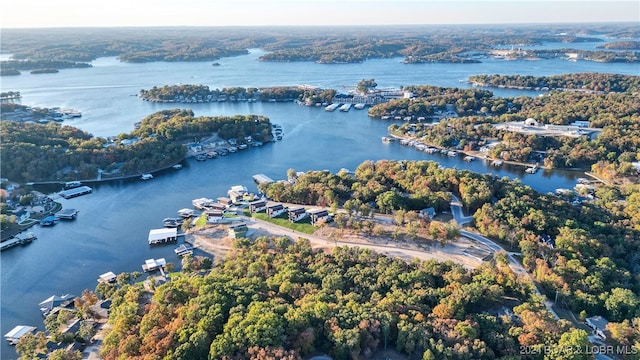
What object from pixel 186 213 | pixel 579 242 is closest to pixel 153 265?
pixel 186 213

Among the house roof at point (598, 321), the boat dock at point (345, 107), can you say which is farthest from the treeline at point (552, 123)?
the house roof at point (598, 321)

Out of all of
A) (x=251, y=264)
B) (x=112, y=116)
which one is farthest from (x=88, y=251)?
(x=112, y=116)

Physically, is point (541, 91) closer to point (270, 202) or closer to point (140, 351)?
point (270, 202)

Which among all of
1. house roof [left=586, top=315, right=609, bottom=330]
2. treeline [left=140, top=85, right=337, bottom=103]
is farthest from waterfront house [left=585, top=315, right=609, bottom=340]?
treeline [left=140, top=85, right=337, bottom=103]

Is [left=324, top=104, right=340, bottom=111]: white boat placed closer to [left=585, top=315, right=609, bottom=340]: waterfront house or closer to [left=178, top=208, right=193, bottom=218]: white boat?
[left=178, top=208, right=193, bottom=218]: white boat

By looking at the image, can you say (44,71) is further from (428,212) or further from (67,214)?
(428,212)

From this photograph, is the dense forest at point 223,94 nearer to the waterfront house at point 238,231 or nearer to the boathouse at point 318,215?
the boathouse at point 318,215
